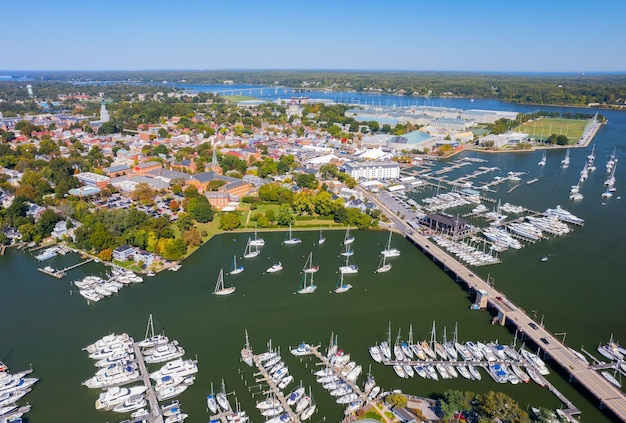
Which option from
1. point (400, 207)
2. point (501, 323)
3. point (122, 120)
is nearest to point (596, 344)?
point (501, 323)

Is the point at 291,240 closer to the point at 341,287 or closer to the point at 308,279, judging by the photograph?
the point at 308,279

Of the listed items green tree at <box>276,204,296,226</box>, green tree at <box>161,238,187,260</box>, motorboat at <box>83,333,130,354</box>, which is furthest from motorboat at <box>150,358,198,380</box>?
green tree at <box>276,204,296,226</box>

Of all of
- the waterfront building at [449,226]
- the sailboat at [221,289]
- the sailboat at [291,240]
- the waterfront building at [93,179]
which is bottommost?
the sailboat at [221,289]

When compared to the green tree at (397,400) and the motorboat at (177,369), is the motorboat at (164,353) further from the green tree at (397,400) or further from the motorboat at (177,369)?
the green tree at (397,400)

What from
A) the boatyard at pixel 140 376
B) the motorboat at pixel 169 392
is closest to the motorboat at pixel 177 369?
the boatyard at pixel 140 376

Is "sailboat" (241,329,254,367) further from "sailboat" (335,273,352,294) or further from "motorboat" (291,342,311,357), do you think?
"sailboat" (335,273,352,294)
